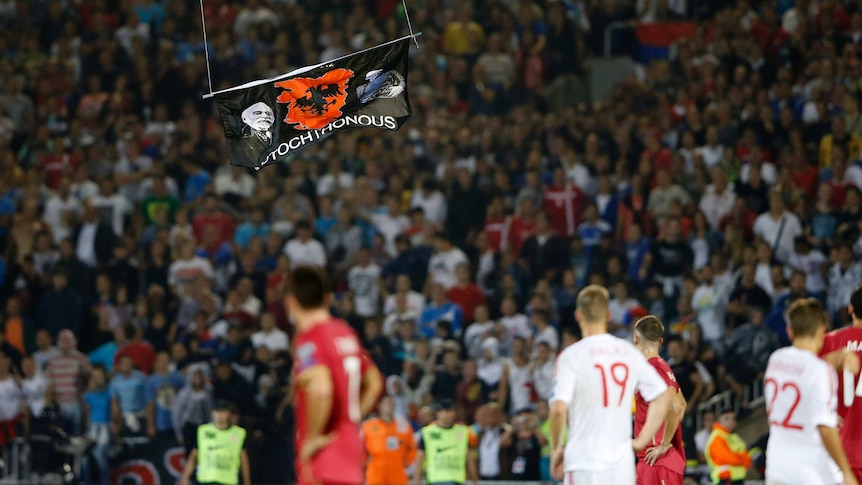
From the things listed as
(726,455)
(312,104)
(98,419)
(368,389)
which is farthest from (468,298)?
(368,389)

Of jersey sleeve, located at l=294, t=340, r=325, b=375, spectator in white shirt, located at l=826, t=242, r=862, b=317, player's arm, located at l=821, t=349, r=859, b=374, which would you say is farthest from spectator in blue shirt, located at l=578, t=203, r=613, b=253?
jersey sleeve, located at l=294, t=340, r=325, b=375

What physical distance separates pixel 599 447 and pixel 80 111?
55.2 feet

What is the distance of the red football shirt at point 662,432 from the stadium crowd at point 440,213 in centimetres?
674

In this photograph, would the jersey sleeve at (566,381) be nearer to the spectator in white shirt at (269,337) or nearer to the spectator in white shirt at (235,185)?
the spectator in white shirt at (269,337)

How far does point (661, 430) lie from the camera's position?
11.4 meters

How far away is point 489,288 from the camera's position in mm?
21109

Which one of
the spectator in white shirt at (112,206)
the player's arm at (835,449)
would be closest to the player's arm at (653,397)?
the player's arm at (835,449)

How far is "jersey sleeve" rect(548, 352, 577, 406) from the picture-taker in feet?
31.1

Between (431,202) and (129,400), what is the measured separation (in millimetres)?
5321

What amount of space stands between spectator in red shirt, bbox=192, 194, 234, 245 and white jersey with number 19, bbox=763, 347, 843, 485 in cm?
1381

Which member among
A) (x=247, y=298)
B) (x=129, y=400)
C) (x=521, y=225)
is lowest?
(x=129, y=400)

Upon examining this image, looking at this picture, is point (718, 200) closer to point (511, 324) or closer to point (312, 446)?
point (511, 324)

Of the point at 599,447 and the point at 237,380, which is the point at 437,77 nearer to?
the point at 237,380

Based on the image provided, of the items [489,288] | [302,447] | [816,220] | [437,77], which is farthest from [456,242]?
[302,447]
